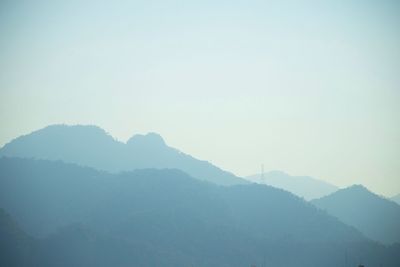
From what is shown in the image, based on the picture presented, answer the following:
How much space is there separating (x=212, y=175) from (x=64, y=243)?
3658 inches

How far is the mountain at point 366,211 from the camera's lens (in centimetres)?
16638

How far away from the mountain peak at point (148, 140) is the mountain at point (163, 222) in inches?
1794

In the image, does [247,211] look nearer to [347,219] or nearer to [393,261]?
[393,261]

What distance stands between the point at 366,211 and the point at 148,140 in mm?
94963

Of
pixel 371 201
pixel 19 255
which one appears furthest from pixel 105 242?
pixel 371 201

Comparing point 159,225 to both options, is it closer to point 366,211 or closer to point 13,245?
point 13,245

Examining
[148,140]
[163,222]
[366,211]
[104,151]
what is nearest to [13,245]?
[163,222]

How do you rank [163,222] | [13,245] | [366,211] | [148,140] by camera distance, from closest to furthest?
[13,245] → [163,222] → [366,211] → [148,140]

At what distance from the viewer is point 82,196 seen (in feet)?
436

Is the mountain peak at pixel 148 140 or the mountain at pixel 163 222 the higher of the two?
the mountain peak at pixel 148 140

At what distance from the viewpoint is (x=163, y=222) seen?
113625 mm

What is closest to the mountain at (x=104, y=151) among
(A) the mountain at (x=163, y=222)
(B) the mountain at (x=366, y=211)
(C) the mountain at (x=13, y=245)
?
(A) the mountain at (x=163, y=222)

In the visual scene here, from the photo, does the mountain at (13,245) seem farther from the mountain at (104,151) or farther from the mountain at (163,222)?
the mountain at (104,151)

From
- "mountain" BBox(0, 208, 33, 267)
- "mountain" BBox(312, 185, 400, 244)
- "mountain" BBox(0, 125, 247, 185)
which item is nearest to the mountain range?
"mountain" BBox(0, 208, 33, 267)
